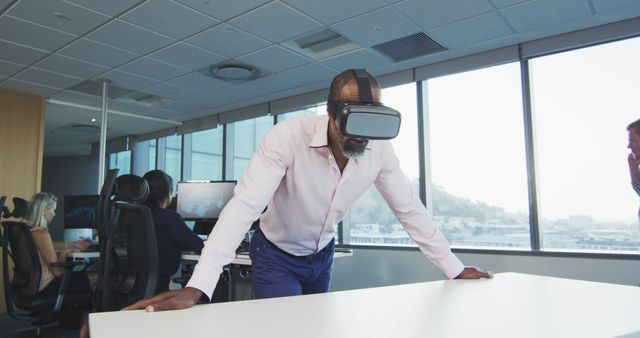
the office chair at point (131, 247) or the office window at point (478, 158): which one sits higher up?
the office window at point (478, 158)

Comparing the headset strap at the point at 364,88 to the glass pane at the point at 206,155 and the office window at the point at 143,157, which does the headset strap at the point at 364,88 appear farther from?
the office window at the point at 143,157

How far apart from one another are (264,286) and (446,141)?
3.53 meters

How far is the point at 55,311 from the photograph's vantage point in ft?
10.5

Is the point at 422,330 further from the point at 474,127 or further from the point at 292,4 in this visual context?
the point at 474,127

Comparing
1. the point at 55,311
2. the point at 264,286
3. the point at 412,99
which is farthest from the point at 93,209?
the point at 264,286

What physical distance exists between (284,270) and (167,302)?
63 cm

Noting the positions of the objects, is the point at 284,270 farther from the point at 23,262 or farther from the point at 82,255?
the point at 82,255

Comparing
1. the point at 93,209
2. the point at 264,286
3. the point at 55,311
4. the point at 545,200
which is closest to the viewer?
the point at 264,286

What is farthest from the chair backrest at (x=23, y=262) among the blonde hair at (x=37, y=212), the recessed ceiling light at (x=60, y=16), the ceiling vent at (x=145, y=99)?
the ceiling vent at (x=145, y=99)

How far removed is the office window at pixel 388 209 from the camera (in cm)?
475

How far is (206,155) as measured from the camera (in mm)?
7355

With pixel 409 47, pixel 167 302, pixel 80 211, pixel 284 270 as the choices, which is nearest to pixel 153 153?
pixel 80 211

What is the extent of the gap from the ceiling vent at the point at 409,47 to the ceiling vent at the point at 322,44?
0.29 meters

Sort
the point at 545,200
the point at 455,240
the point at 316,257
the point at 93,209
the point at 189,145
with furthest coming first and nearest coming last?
the point at 189,145, the point at 93,209, the point at 455,240, the point at 545,200, the point at 316,257
